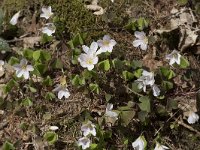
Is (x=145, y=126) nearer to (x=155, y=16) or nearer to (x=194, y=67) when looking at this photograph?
(x=194, y=67)

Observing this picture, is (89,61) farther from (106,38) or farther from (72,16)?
(72,16)

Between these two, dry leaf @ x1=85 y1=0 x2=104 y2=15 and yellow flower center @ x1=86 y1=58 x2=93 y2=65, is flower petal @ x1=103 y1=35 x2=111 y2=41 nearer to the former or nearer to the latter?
yellow flower center @ x1=86 y1=58 x2=93 y2=65

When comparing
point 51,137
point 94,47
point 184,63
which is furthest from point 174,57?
point 51,137

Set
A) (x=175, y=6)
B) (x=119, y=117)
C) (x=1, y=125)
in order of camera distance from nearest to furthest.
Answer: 1. (x=119, y=117)
2. (x=1, y=125)
3. (x=175, y=6)

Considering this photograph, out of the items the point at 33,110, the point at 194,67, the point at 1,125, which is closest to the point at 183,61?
the point at 194,67

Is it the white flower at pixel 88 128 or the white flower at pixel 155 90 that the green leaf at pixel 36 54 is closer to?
the white flower at pixel 88 128

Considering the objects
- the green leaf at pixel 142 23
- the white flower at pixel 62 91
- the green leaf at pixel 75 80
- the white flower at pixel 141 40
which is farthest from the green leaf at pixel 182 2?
the white flower at pixel 62 91

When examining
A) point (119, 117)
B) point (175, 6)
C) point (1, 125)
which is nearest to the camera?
point (119, 117)

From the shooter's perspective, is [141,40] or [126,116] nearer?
[126,116]
